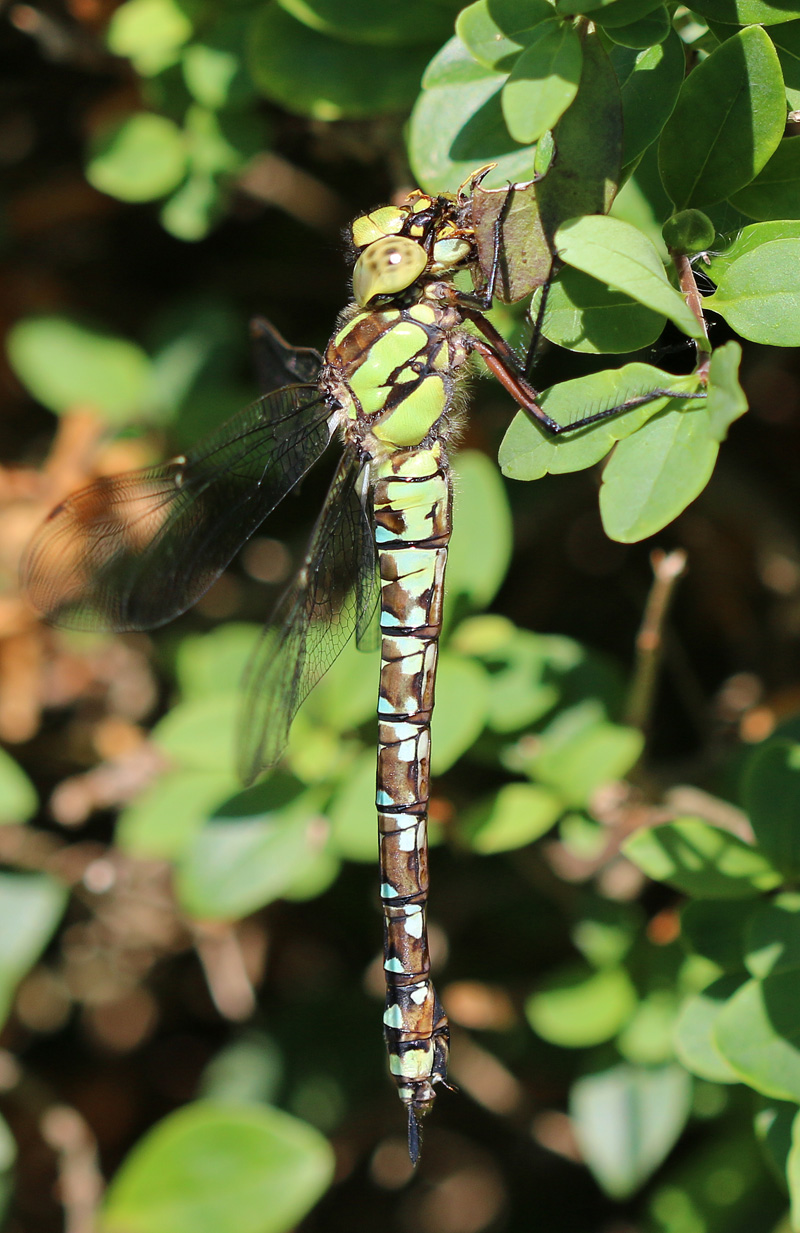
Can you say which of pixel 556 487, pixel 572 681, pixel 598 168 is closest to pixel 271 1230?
pixel 572 681

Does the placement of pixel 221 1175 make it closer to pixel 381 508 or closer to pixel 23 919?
pixel 23 919

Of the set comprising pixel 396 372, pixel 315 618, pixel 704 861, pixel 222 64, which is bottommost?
pixel 704 861

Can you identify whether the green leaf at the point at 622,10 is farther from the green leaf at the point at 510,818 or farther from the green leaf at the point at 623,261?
the green leaf at the point at 510,818

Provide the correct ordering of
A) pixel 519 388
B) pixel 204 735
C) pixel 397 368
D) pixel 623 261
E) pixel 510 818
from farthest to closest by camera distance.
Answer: pixel 204 735 < pixel 510 818 < pixel 397 368 < pixel 519 388 < pixel 623 261

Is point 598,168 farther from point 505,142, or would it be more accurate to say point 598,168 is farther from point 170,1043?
point 170,1043

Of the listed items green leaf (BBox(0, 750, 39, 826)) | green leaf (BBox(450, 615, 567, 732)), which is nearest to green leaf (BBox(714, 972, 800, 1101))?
green leaf (BBox(450, 615, 567, 732))

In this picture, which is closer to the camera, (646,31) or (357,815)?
(646,31)

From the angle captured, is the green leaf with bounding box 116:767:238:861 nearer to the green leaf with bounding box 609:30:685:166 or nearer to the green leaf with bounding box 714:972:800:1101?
the green leaf with bounding box 714:972:800:1101

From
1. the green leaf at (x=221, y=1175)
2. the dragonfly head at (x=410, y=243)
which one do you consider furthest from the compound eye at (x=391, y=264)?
the green leaf at (x=221, y=1175)

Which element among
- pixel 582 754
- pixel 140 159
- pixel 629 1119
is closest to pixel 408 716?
pixel 582 754
